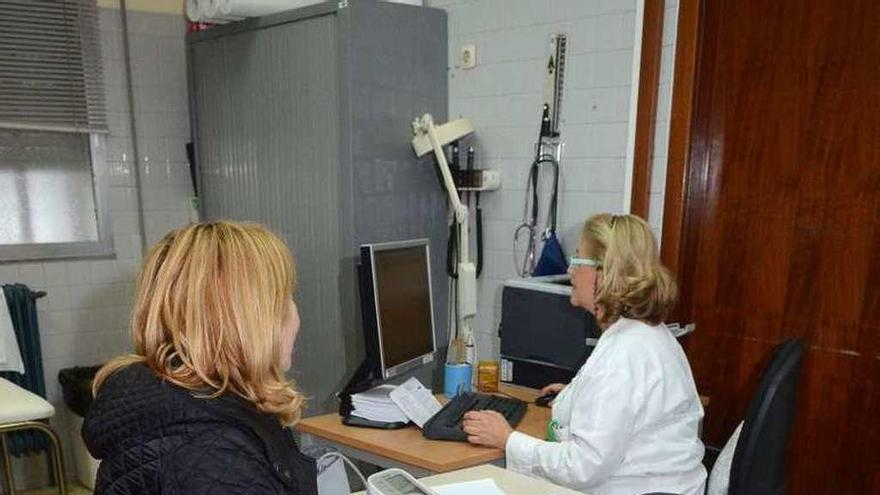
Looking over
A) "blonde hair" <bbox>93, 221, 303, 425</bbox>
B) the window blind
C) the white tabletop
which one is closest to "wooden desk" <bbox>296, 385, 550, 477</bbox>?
"blonde hair" <bbox>93, 221, 303, 425</bbox>

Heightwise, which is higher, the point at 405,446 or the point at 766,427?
the point at 766,427

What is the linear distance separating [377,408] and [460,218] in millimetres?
822

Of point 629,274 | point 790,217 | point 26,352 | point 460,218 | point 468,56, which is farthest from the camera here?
point 26,352

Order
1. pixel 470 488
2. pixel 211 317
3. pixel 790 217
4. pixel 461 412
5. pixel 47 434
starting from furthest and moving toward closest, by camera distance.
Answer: pixel 47 434
pixel 790 217
pixel 461 412
pixel 470 488
pixel 211 317

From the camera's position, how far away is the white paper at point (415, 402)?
6.44ft

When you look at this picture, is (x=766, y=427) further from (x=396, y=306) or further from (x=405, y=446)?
(x=396, y=306)

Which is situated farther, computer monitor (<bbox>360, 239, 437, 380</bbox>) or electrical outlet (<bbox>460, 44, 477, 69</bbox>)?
electrical outlet (<bbox>460, 44, 477, 69</bbox>)

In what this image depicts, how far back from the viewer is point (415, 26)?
270 centimetres

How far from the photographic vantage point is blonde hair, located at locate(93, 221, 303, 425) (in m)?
1.00

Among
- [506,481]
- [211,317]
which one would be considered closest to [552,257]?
[506,481]

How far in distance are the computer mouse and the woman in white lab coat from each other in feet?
1.22

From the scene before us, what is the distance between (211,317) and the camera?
1011mm

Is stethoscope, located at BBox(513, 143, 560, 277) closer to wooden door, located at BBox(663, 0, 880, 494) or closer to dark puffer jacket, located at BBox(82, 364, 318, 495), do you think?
wooden door, located at BBox(663, 0, 880, 494)

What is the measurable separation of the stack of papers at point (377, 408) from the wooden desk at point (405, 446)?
0.05 meters
